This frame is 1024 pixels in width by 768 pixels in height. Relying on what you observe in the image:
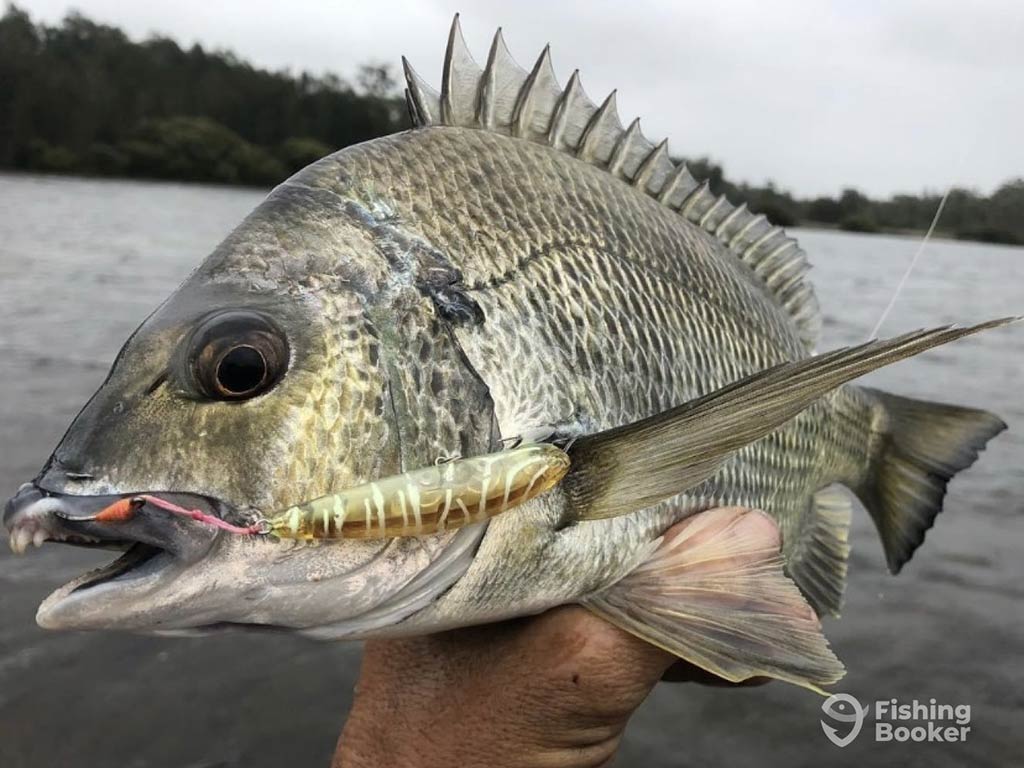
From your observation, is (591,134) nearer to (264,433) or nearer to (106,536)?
(264,433)

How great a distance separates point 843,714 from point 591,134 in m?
3.28

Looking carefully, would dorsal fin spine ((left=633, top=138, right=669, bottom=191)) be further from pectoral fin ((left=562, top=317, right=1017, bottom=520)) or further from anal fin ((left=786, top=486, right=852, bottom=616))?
anal fin ((left=786, top=486, right=852, bottom=616))

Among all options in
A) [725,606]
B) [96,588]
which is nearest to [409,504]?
[96,588]

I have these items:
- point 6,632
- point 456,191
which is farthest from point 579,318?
point 6,632

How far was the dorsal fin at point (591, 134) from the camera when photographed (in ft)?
5.83

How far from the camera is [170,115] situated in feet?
188

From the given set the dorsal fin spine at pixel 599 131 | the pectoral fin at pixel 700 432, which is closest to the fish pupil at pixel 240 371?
the pectoral fin at pixel 700 432

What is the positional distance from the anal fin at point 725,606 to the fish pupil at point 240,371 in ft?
2.66

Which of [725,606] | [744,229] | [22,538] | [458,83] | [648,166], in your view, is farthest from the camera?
[744,229]

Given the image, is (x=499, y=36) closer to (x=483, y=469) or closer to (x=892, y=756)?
(x=483, y=469)

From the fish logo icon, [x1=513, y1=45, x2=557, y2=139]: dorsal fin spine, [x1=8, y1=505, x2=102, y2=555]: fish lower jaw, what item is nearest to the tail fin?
[x1=513, y1=45, x2=557, y2=139]: dorsal fin spine

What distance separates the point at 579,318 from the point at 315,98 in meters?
59.3

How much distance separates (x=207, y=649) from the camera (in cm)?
416

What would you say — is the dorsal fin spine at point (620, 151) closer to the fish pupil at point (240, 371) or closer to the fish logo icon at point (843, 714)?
the fish pupil at point (240, 371)
